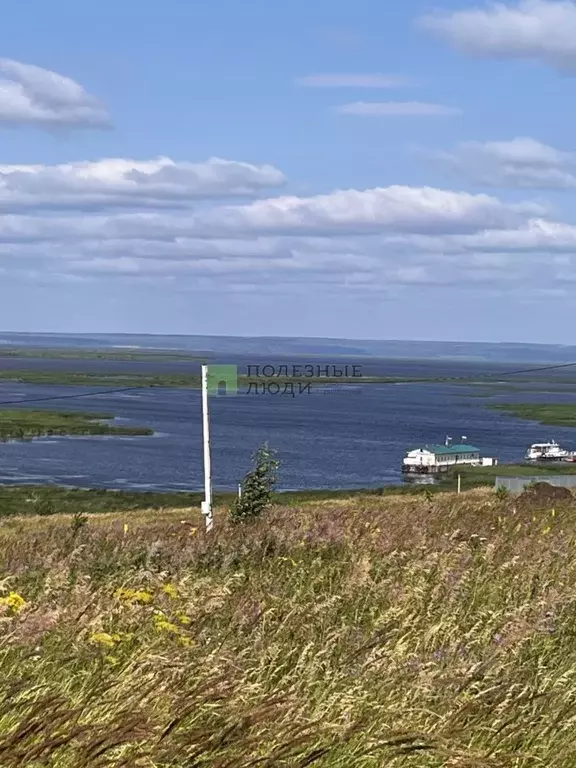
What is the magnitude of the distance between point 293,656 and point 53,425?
4094 inches

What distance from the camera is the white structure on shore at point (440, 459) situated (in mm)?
77750

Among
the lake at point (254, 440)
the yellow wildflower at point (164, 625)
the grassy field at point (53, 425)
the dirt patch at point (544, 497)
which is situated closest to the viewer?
the yellow wildflower at point (164, 625)

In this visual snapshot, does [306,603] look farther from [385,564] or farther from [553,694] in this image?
[553,694]

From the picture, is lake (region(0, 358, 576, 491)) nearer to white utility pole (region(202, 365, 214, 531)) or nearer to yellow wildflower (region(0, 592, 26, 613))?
white utility pole (region(202, 365, 214, 531))

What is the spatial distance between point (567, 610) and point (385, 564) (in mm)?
1323

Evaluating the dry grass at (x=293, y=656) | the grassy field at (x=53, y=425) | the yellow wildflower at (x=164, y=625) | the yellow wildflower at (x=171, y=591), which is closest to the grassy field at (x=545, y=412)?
the grassy field at (x=53, y=425)

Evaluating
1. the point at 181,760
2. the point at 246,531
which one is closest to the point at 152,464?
the point at 246,531

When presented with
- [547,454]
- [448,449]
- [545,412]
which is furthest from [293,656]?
[545,412]

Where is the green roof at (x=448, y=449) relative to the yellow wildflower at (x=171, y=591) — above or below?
below

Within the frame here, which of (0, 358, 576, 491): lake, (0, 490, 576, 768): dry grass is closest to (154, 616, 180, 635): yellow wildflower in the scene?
(0, 490, 576, 768): dry grass

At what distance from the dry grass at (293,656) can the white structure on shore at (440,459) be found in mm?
70496

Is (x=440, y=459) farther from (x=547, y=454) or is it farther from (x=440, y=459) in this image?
(x=547, y=454)

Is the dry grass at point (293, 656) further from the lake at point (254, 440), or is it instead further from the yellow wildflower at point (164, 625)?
the lake at point (254, 440)

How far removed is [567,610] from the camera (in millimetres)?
5352
